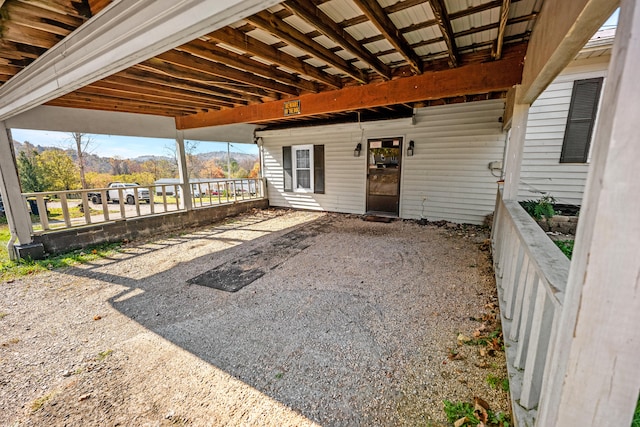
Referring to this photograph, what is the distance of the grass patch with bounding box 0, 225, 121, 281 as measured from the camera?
3.79 meters

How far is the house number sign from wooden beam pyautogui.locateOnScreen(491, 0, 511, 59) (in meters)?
3.03

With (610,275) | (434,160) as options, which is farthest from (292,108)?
(610,275)

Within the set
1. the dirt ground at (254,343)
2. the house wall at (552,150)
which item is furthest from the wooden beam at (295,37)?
the house wall at (552,150)

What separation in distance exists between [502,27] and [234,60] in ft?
9.32

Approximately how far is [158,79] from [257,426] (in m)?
4.31

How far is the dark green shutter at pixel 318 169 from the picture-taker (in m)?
7.62

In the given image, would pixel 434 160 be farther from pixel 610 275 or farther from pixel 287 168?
pixel 610 275

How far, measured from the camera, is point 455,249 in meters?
4.39

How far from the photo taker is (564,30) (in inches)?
50.9

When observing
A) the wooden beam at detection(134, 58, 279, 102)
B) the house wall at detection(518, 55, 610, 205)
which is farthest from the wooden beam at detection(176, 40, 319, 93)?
the house wall at detection(518, 55, 610, 205)

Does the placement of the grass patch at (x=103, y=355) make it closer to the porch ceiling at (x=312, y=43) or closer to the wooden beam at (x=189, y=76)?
the porch ceiling at (x=312, y=43)

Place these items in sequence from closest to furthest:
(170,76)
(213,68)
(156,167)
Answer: (213,68), (170,76), (156,167)

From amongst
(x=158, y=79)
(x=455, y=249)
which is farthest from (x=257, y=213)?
(x=455, y=249)

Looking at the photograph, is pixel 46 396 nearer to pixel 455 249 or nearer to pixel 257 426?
pixel 257 426
